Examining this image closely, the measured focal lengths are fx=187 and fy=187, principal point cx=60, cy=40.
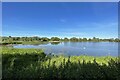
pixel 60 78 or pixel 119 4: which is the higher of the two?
pixel 119 4

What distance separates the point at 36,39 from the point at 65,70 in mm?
94957

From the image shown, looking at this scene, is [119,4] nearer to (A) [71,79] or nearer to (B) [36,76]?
(A) [71,79]

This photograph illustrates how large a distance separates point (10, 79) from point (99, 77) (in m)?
3.59

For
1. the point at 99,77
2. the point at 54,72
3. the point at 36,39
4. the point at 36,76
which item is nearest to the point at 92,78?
the point at 99,77

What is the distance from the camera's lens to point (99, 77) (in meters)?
7.46

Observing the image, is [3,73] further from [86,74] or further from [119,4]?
[119,4]

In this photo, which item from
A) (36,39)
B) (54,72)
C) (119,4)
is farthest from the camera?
(36,39)

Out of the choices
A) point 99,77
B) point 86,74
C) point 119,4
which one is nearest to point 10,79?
point 86,74

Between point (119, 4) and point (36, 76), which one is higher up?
point (119, 4)

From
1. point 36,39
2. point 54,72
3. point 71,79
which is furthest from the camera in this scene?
point 36,39

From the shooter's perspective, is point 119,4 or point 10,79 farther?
point 119,4

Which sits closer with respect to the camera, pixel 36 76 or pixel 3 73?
pixel 36 76

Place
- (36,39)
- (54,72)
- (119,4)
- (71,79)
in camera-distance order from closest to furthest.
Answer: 1. (71,79)
2. (54,72)
3. (119,4)
4. (36,39)

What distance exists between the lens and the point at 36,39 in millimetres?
102000
